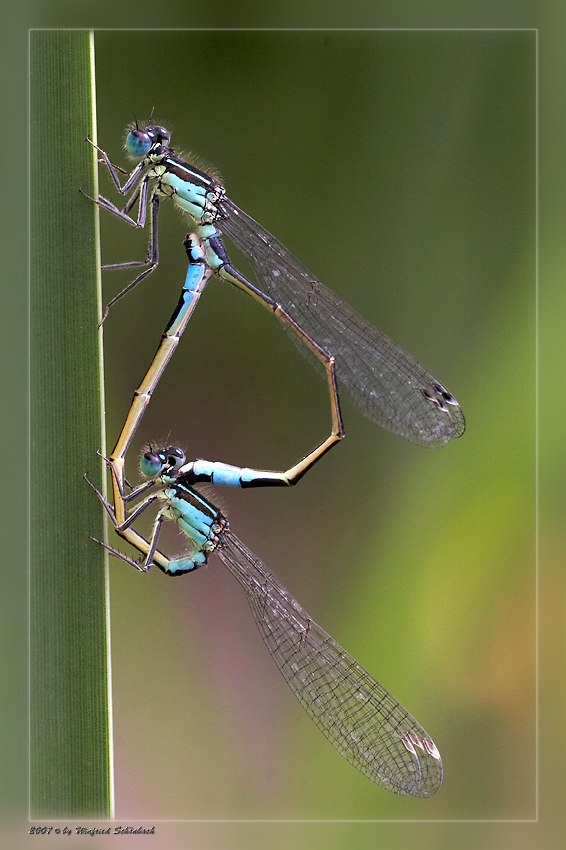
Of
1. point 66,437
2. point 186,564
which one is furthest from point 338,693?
point 66,437

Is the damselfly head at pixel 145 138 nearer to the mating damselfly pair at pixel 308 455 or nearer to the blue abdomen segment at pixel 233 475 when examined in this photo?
the mating damselfly pair at pixel 308 455

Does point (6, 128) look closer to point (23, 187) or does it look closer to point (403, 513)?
point (23, 187)

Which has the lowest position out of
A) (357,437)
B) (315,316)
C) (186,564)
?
(186,564)

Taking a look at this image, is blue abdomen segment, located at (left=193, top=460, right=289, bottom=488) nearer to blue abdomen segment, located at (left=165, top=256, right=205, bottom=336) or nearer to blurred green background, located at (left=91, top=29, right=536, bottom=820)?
blurred green background, located at (left=91, top=29, right=536, bottom=820)

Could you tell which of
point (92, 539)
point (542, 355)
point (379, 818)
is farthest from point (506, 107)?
point (379, 818)

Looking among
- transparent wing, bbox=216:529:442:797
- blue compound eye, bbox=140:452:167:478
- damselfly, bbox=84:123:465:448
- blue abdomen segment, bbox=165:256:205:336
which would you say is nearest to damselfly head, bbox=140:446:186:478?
blue compound eye, bbox=140:452:167:478

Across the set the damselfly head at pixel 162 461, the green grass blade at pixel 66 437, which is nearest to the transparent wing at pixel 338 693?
the damselfly head at pixel 162 461

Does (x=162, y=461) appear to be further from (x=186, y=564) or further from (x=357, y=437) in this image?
(x=357, y=437)
